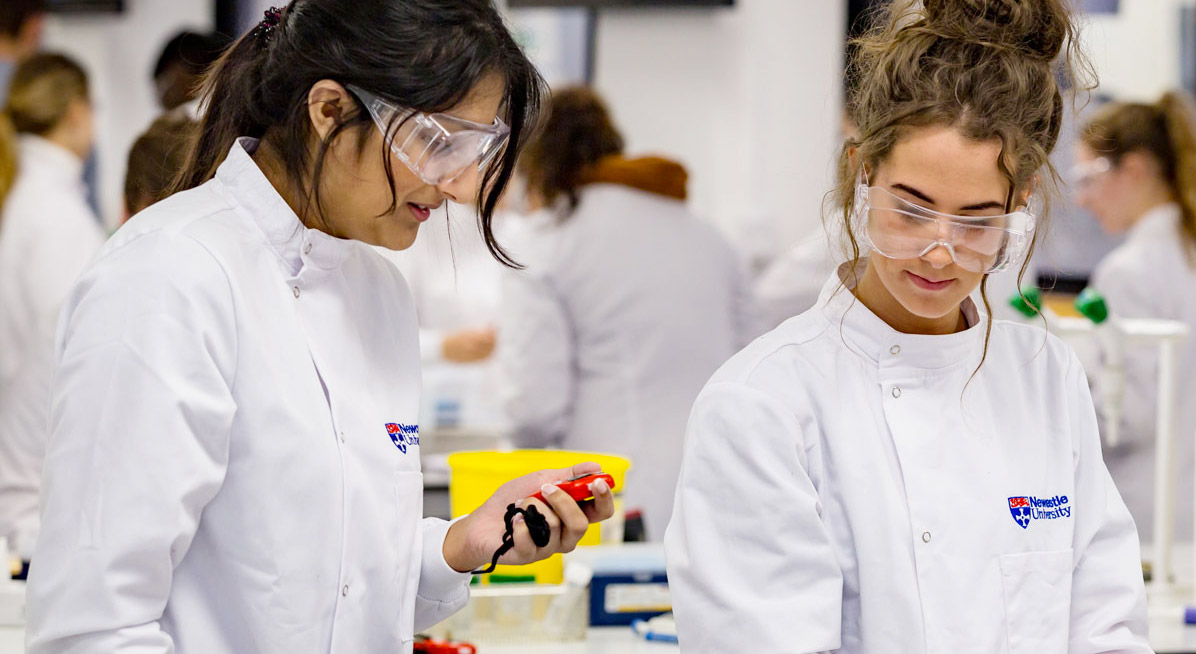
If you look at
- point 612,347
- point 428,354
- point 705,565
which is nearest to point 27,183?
point 428,354

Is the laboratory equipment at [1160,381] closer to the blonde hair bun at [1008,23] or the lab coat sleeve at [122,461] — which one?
the blonde hair bun at [1008,23]

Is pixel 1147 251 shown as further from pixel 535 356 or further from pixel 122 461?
pixel 122 461

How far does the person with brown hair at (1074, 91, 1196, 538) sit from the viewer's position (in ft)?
9.60

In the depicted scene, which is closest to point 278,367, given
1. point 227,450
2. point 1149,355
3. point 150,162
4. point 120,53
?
point 227,450

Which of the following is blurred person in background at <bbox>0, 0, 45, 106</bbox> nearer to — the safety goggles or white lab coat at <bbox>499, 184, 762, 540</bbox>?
white lab coat at <bbox>499, 184, 762, 540</bbox>

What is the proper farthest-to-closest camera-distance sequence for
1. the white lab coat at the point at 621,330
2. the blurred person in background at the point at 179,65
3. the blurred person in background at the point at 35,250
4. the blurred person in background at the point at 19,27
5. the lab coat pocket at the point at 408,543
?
the blurred person in background at the point at 19,27, the white lab coat at the point at 621,330, the blurred person in background at the point at 179,65, the blurred person in background at the point at 35,250, the lab coat pocket at the point at 408,543

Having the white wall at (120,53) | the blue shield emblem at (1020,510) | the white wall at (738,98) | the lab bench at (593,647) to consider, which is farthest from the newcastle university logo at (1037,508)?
the white wall at (120,53)

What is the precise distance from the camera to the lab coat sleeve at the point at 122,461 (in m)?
1.11

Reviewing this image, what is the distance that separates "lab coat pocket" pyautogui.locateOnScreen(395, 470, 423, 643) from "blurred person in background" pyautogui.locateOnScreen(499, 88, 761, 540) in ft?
5.77

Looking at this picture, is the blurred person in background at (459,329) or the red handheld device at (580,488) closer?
the red handheld device at (580,488)

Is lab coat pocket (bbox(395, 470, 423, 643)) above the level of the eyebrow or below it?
below

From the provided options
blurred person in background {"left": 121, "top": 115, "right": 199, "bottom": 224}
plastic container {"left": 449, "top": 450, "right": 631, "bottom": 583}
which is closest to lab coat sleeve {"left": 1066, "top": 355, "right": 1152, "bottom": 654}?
plastic container {"left": 449, "top": 450, "right": 631, "bottom": 583}

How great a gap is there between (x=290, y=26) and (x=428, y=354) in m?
2.56

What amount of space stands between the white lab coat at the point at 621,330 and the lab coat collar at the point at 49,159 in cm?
150
